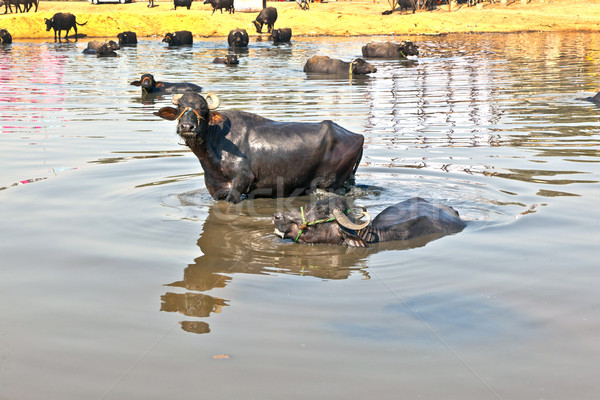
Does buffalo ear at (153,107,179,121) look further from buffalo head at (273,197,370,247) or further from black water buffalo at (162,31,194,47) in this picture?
black water buffalo at (162,31,194,47)

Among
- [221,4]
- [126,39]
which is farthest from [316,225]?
[221,4]

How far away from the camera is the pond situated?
455 centimetres

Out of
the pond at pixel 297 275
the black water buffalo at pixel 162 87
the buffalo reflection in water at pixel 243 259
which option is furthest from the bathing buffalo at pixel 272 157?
the black water buffalo at pixel 162 87

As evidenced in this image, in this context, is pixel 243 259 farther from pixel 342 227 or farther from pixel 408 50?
pixel 408 50

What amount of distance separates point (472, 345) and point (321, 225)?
2730 mm

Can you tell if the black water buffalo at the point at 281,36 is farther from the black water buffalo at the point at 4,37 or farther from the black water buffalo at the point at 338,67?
the black water buffalo at the point at 338,67

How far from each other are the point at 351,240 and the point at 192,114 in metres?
2.52

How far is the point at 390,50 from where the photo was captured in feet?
99.5

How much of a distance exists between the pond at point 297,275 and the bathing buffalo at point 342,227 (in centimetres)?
16

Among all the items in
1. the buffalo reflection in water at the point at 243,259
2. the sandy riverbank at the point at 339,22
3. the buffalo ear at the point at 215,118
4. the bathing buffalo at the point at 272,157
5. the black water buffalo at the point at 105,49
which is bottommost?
the buffalo reflection in water at the point at 243,259

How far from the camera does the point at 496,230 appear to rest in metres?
7.62

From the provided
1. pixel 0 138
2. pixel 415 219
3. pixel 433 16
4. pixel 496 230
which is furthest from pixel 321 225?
pixel 433 16

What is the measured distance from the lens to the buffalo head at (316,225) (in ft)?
23.9

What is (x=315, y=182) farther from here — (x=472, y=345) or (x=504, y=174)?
(x=472, y=345)
